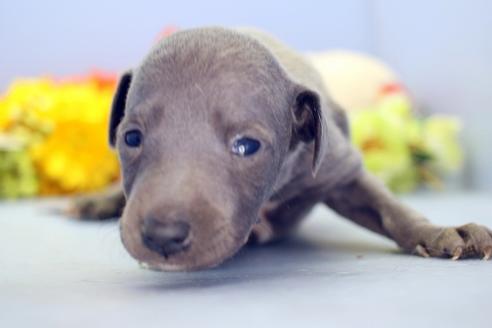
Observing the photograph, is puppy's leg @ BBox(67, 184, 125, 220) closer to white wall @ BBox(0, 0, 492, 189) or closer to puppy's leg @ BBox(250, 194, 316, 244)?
puppy's leg @ BBox(250, 194, 316, 244)

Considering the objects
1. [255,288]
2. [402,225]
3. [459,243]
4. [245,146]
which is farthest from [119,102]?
[459,243]

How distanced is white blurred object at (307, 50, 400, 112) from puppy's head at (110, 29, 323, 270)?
248cm

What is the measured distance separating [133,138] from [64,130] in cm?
239

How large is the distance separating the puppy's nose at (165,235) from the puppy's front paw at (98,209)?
152cm

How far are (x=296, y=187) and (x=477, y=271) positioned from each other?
67 cm

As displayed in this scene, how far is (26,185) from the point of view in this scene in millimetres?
4199

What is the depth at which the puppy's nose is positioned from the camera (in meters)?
1.56

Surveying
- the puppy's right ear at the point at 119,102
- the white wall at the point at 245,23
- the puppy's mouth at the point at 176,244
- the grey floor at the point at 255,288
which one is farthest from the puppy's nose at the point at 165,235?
the white wall at the point at 245,23

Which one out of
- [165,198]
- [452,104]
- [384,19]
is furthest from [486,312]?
[384,19]

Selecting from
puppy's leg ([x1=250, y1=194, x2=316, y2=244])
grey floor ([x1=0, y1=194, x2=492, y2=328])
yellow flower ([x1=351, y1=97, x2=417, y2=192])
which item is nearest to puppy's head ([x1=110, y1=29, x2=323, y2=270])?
grey floor ([x1=0, y1=194, x2=492, y2=328])

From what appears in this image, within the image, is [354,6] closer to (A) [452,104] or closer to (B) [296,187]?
(A) [452,104]

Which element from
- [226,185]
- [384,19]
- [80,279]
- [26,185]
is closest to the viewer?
[226,185]

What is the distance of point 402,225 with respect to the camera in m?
2.19

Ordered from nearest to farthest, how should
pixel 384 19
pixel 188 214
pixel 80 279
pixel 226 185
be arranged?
pixel 188 214 → pixel 226 185 → pixel 80 279 → pixel 384 19
